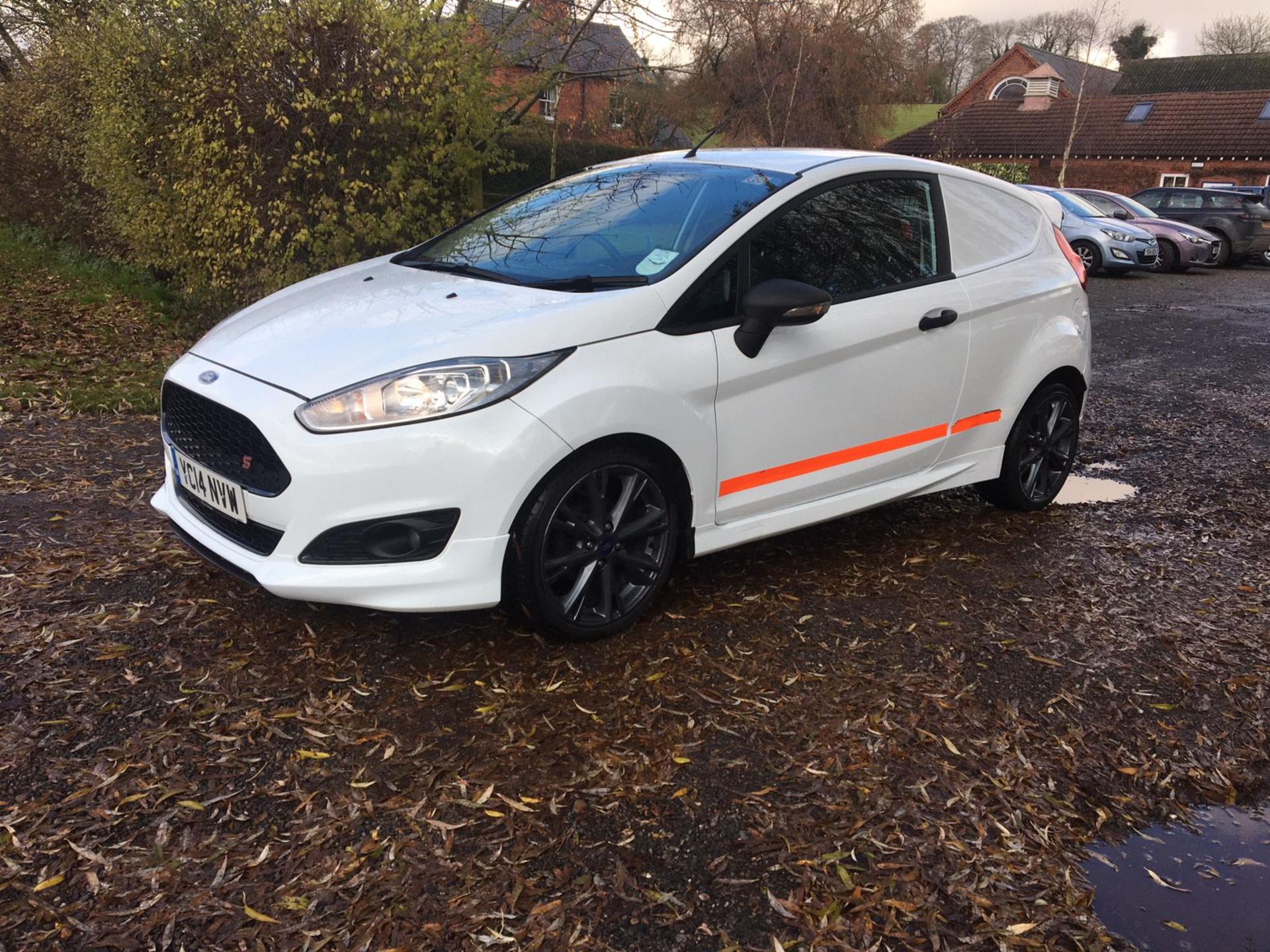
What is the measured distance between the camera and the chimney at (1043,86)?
46156mm

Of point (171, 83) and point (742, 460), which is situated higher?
point (171, 83)

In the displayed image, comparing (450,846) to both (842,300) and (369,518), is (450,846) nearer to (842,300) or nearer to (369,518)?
(369,518)

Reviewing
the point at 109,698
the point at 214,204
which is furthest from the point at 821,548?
the point at 214,204

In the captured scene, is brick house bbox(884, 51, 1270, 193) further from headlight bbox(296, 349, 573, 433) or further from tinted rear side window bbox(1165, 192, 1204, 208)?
headlight bbox(296, 349, 573, 433)

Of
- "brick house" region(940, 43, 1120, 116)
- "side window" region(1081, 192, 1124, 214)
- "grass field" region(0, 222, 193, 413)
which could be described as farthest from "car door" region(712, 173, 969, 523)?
"brick house" region(940, 43, 1120, 116)

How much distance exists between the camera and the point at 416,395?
3.27m

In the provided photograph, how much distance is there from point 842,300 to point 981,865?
2.27 metres

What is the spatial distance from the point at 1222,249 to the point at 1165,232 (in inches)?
113

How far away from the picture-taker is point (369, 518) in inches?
127

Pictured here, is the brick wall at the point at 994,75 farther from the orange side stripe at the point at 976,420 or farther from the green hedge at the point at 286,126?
the orange side stripe at the point at 976,420

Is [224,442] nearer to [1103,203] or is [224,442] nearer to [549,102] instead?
[549,102]

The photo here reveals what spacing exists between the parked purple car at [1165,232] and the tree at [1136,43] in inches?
2096

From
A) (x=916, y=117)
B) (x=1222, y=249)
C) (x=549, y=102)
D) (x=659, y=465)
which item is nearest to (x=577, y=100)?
(x=549, y=102)

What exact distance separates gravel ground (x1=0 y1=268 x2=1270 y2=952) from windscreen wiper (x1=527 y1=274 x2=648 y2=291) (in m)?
1.29
